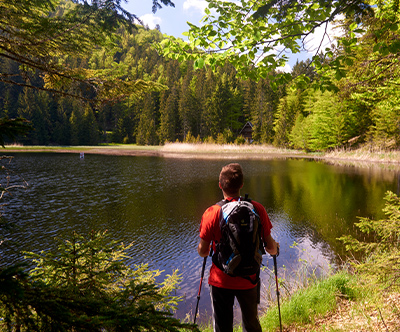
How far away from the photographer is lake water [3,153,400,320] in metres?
7.50

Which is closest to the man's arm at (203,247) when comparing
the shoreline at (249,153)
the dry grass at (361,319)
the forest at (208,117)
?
the dry grass at (361,319)

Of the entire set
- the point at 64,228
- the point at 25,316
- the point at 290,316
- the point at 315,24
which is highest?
the point at 315,24

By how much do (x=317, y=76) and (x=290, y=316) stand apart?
3.61 m

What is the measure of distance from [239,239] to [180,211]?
995cm

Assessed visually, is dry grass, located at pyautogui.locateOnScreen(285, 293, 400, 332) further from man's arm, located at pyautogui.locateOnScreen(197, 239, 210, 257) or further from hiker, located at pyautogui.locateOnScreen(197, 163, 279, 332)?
man's arm, located at pyautogui.locateOnScreen(197, 239, 210, 257)

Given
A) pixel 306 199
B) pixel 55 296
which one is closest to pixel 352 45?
pixel 55 296

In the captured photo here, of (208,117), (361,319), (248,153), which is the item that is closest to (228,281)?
(361,319)

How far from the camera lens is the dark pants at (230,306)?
2.44m

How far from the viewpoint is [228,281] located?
7.93ft

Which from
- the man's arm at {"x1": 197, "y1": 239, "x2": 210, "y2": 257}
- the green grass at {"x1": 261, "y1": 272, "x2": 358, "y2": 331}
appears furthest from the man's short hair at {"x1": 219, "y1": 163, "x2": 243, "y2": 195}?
the green grass at {"x1": 261, "y1": 272, "x2": 358, "y2": 331}

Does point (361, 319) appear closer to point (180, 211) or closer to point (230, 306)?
point (230, 306)

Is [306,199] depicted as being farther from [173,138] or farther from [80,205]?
[173,138]

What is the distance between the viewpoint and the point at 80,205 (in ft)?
41.8

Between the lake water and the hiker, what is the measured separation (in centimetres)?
275
